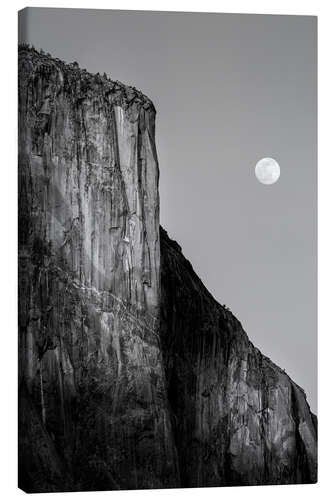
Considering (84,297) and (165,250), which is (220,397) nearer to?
(165,250)

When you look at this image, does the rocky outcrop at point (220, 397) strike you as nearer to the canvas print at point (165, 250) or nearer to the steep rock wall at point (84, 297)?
the canvas print at point (165, 250)

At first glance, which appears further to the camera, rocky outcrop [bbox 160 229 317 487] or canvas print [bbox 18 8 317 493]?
rocky outcrop [bbox 160 229 317 487]

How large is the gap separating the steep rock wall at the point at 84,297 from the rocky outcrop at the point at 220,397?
169 mm

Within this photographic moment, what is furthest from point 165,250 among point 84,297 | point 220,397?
point 220,397

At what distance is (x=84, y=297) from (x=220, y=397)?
1548 millimetres

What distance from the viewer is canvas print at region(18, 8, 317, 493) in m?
10.4

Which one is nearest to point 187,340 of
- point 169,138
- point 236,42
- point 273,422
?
point 273,422

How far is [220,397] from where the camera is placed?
10852mm

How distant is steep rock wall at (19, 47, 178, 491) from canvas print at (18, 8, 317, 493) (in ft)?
0.05

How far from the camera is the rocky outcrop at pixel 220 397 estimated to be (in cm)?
1076

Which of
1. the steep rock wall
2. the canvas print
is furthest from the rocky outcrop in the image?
the steep rock wall

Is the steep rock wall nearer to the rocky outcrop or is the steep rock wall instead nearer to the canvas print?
the canvas print

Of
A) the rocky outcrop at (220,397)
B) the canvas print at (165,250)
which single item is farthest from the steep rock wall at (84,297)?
the rocky outcrop at (220,397)

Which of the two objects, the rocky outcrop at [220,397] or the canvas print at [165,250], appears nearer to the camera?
the canvas print at [165,250]
